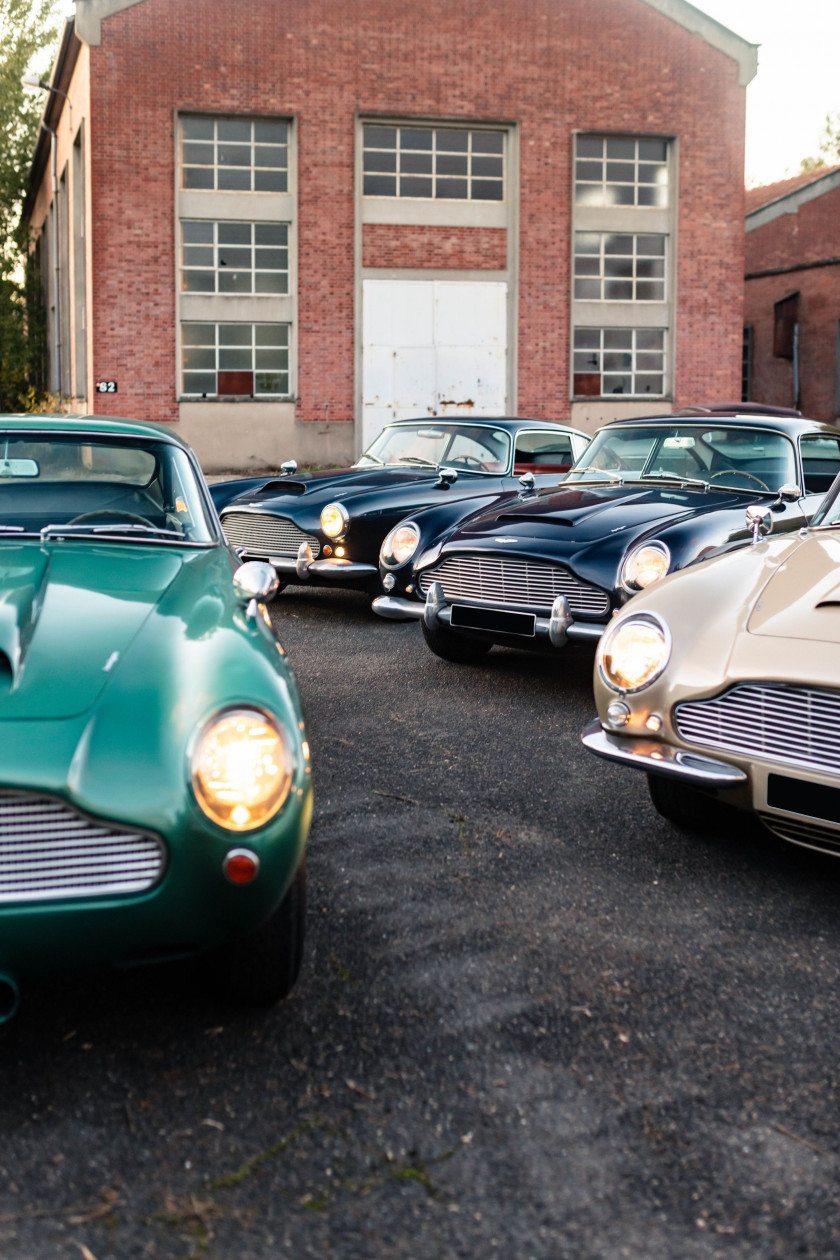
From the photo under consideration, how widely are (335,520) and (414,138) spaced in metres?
20.9

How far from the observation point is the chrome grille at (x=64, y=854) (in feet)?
7.78

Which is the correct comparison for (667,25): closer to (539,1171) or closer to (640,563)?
(640,563)

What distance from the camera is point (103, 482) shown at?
14.4 feet

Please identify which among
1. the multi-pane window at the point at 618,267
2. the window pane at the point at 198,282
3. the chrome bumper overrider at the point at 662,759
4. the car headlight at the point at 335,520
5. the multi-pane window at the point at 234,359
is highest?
the multi-pane window at the point at 618,267

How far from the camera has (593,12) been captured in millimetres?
27047

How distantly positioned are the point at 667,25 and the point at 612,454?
76.9 feet

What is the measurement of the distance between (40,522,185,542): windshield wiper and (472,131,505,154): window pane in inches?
999

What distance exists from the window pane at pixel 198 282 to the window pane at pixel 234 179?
5.93 ft

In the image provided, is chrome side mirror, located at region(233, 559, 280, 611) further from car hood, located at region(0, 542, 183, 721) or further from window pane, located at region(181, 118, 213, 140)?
window pane, located at region(181, 118, 213, 140)

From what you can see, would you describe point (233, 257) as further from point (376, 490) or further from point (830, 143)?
point (830, 143)

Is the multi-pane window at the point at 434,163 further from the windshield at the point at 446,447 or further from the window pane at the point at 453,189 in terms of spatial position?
the windshield at the point at 446,447

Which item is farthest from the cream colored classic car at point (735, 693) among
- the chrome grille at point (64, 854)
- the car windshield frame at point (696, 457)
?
the car windshield frame at point (696, 457)

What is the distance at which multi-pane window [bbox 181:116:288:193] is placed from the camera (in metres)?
25.9

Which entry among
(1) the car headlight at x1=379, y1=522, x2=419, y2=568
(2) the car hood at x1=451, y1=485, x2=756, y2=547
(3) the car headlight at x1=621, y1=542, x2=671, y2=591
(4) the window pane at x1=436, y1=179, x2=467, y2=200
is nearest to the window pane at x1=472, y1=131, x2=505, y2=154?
(4) the window pane at x1=436, y1=179, x2=467, y2=200
